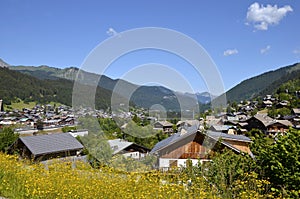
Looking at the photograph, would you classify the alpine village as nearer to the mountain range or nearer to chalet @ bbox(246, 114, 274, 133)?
the mountain range

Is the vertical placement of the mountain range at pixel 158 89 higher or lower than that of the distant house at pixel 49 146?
higher

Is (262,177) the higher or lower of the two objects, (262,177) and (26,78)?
the lower

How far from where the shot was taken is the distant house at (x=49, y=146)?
17.2 metres

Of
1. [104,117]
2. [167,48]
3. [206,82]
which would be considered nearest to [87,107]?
[104,117]

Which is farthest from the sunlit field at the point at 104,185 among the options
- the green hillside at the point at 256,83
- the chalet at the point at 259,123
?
the green hillside at the point at 256,83

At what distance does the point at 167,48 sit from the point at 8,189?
5668 millimetres

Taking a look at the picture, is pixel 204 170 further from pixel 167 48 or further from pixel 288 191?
pixel 167 48

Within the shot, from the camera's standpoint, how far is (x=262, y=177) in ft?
13.5

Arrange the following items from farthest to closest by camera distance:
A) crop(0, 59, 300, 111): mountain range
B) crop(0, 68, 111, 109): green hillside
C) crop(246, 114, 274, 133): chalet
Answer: crop(0, 68, 111, 109): green hillside
crop(246, 114, 274, 133): chalet
crop(0, 59, 300, 111): mountain range

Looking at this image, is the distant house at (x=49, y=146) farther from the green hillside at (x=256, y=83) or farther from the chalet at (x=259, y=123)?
the green hillside at (x=256, y=83)

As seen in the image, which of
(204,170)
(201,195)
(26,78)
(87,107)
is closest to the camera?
(201,195)

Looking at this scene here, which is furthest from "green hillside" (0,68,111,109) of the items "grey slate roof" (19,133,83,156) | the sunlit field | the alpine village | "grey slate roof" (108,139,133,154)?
the sunlit field

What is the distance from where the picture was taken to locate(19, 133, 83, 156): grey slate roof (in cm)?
1778

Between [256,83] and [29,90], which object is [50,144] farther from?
[256,83]
